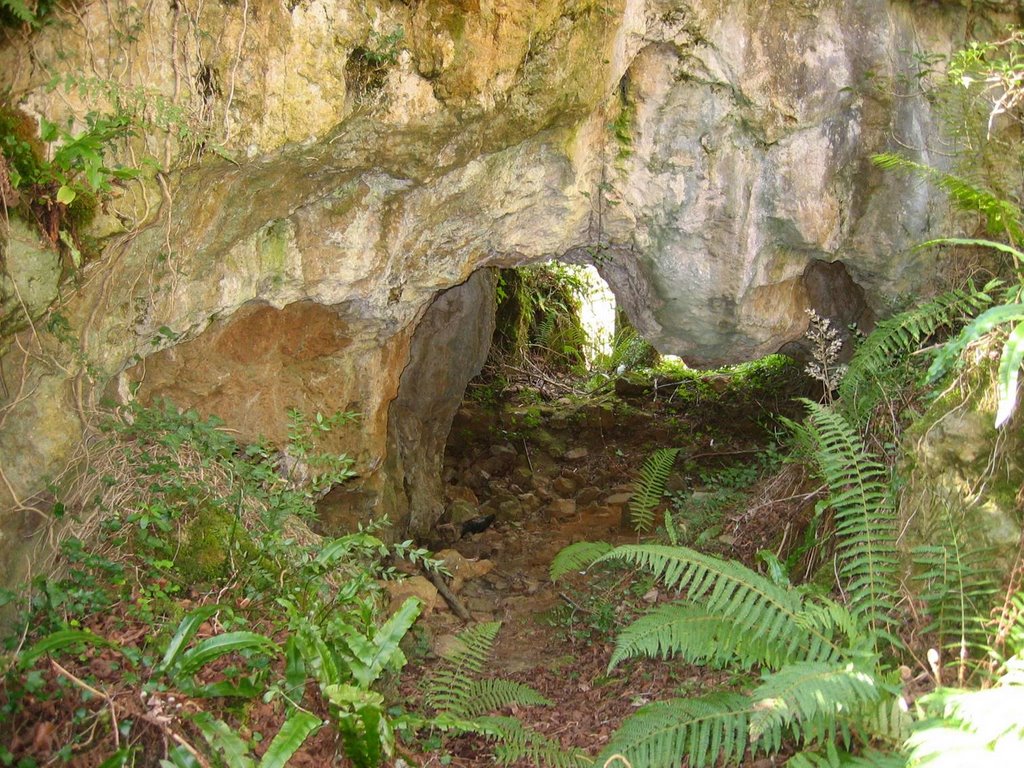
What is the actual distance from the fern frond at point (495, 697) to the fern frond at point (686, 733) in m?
0.89

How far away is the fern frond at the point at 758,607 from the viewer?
10.9ft

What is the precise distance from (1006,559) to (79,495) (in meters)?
3.87

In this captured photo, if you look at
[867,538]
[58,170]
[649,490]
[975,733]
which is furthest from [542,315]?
[975,733]

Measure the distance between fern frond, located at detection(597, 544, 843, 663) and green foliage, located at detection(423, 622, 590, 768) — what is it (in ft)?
2.87

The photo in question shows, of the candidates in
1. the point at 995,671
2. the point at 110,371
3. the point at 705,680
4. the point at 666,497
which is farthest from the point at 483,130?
the point at 666,497

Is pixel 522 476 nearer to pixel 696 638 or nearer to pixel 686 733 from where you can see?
pixel 696 638

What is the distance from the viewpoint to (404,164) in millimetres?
4438

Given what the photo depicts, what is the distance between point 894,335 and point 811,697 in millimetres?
2794

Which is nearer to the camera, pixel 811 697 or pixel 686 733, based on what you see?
pixel 811 697

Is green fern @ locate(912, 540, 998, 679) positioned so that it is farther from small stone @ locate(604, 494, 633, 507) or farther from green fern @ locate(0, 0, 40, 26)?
small stone @ locate(604, 494, 633, 507)

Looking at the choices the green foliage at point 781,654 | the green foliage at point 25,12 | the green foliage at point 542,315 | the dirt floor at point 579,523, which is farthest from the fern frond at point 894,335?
the green foliage at point 542,315

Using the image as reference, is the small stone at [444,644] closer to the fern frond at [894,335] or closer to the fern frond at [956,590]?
the fern frond at [956,590]

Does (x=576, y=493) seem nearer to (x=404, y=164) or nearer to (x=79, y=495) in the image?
(x=404, y=164)

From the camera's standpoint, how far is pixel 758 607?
3.42m
